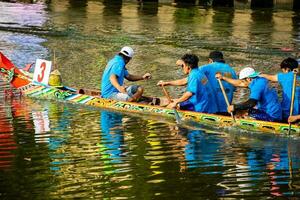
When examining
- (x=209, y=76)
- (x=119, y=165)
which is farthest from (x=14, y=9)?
(x=119, y=165)

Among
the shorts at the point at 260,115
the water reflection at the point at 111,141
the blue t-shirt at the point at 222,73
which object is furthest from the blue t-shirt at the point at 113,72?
the shorts at the point at 260,115

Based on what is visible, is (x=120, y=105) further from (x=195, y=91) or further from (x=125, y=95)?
(x=195, y=91)

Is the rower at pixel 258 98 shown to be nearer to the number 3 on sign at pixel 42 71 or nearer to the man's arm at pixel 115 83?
the man's arm at pixel 115 83

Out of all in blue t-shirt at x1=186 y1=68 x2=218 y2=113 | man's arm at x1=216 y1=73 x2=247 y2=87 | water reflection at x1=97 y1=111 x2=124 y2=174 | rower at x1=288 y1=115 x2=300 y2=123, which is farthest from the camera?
blue t-shirt at x1=186 y1=68 x2=218 y2=113

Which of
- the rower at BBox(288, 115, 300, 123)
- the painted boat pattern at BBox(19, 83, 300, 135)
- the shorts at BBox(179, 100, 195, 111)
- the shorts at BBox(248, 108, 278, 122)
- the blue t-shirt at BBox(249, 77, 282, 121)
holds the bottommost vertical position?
the painted boat pattern at BBox(19, 83, 300, 135)

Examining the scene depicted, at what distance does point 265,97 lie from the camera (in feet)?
53.0

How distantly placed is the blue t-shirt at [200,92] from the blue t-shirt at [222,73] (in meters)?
0.13

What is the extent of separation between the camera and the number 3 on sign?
21.0 m

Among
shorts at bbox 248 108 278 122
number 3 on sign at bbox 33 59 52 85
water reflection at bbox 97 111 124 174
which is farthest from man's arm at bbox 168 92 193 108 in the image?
number 3 on sign at bbox 33 59 52 85

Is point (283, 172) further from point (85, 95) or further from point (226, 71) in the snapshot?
point (85, 95)

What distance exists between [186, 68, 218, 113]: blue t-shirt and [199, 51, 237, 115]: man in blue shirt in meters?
0.14

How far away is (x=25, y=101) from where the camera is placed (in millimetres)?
20844

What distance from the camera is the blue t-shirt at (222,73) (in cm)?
1734

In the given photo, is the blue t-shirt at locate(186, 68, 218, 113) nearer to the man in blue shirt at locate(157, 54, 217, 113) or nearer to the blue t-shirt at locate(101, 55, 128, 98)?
the man in blue shirt at locate(157, 54, 217, 113)
